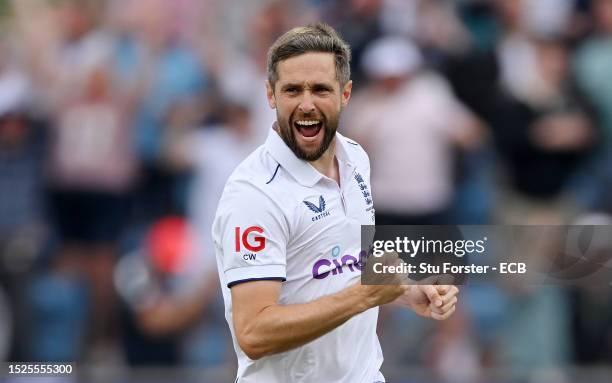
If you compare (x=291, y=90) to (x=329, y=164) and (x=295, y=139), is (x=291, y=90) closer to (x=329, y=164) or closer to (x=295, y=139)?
(x=295, y=139)

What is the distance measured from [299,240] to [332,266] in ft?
0.55

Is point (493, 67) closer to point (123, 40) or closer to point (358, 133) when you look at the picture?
point (358, 133)

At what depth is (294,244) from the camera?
16.0 ft

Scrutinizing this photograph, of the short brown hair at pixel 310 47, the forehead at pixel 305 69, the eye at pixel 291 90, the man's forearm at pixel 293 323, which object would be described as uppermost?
the short brown hair at pixel 310 47

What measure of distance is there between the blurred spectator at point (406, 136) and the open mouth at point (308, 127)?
400 centimetres

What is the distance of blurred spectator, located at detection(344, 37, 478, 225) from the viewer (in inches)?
351

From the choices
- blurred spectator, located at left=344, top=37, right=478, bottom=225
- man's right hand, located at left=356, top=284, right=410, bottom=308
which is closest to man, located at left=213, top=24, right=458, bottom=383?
man's right hand, located at left=356, top=284, right=410, bottom=308

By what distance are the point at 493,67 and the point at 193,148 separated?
2.16 meters

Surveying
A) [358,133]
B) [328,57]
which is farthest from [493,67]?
[328,57]

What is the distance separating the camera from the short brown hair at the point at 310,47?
4832 millimetres

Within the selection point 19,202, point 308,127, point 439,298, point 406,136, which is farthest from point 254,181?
point 19,202

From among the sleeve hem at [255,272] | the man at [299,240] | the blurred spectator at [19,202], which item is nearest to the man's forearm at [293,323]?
the man at [299,240]

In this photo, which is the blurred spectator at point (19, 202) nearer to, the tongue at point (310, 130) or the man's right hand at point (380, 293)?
the tongue at point (310, 130)

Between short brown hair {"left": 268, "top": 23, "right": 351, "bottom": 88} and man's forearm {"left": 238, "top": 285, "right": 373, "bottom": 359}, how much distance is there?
85cm
